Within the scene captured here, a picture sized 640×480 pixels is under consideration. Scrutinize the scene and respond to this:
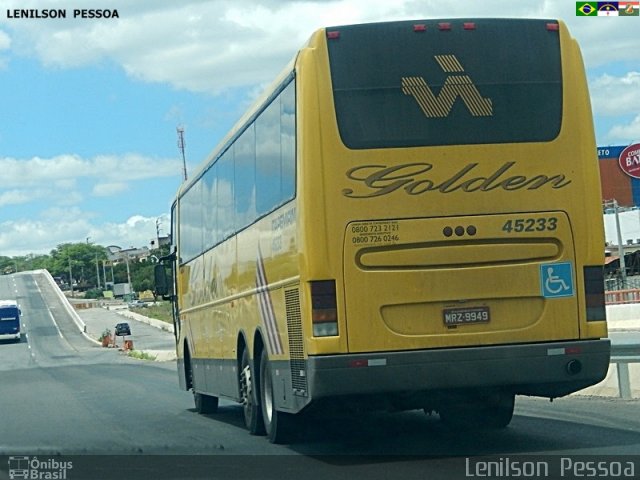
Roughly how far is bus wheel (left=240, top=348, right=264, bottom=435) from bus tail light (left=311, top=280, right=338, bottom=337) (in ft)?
10.6

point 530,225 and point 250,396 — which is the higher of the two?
point 530,225

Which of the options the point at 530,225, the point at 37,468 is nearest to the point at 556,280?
the point at 530,225

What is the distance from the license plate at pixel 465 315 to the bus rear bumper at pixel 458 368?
246 mm

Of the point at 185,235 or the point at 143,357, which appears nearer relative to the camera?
the point at 185,235

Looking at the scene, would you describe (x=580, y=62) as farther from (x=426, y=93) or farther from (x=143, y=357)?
(x=143, y=357)

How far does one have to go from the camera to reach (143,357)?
2411 inches

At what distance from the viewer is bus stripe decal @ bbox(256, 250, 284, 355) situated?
1239cm

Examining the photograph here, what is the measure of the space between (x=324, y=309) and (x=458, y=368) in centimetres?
126

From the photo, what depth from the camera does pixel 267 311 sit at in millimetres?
12836

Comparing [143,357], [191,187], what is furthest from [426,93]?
[143,357]

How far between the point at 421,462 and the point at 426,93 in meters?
3.22

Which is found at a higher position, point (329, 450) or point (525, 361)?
point (525, 361)

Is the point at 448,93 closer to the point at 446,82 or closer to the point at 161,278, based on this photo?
the point at 446,82

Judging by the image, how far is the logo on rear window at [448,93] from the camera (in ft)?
36.5
